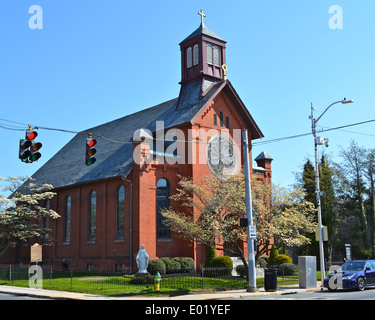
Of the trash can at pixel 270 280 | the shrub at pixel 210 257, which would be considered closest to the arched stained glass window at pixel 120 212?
the shrub at pixel 210 257

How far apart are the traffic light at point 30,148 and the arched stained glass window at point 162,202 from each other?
59.6 feet

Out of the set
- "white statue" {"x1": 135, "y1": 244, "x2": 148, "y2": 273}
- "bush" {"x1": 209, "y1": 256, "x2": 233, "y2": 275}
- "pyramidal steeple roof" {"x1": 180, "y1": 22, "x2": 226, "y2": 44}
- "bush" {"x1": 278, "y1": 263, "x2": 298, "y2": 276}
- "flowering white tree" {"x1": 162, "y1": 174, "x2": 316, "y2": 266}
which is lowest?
"bush" {"x1": 278, "y1": 263, "x2": 298, "y2": 276}

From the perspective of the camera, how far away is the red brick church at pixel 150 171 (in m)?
32.3

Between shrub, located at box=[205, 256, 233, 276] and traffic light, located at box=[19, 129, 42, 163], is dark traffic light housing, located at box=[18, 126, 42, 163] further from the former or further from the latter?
shrub, located at box=[205, 256, 233, 276]

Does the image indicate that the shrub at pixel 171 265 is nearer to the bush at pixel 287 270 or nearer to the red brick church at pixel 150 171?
the red brick church at pixel 150 171

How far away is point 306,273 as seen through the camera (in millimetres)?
24734

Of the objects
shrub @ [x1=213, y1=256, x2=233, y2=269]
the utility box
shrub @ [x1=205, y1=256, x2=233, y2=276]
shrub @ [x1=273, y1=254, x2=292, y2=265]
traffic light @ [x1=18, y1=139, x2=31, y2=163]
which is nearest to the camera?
traffic light @ [x1=18, y1=139, x2=31, y2=163]

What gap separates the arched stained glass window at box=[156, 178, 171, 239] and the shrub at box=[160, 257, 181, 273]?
2671mm

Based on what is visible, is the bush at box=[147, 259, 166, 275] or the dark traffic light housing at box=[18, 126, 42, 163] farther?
the bush at box=[147, 259, 166, 275]

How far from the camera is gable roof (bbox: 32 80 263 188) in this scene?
3609 cm

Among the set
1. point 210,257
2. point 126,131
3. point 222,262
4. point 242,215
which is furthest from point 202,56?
point 222,262

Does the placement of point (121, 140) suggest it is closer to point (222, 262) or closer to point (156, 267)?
point (156, 267)

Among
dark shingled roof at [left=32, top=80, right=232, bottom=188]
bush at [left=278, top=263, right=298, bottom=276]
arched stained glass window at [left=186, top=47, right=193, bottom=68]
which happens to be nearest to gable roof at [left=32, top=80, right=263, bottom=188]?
dark shingled roof at [left=32, top=80, right=232, bottom=188]
